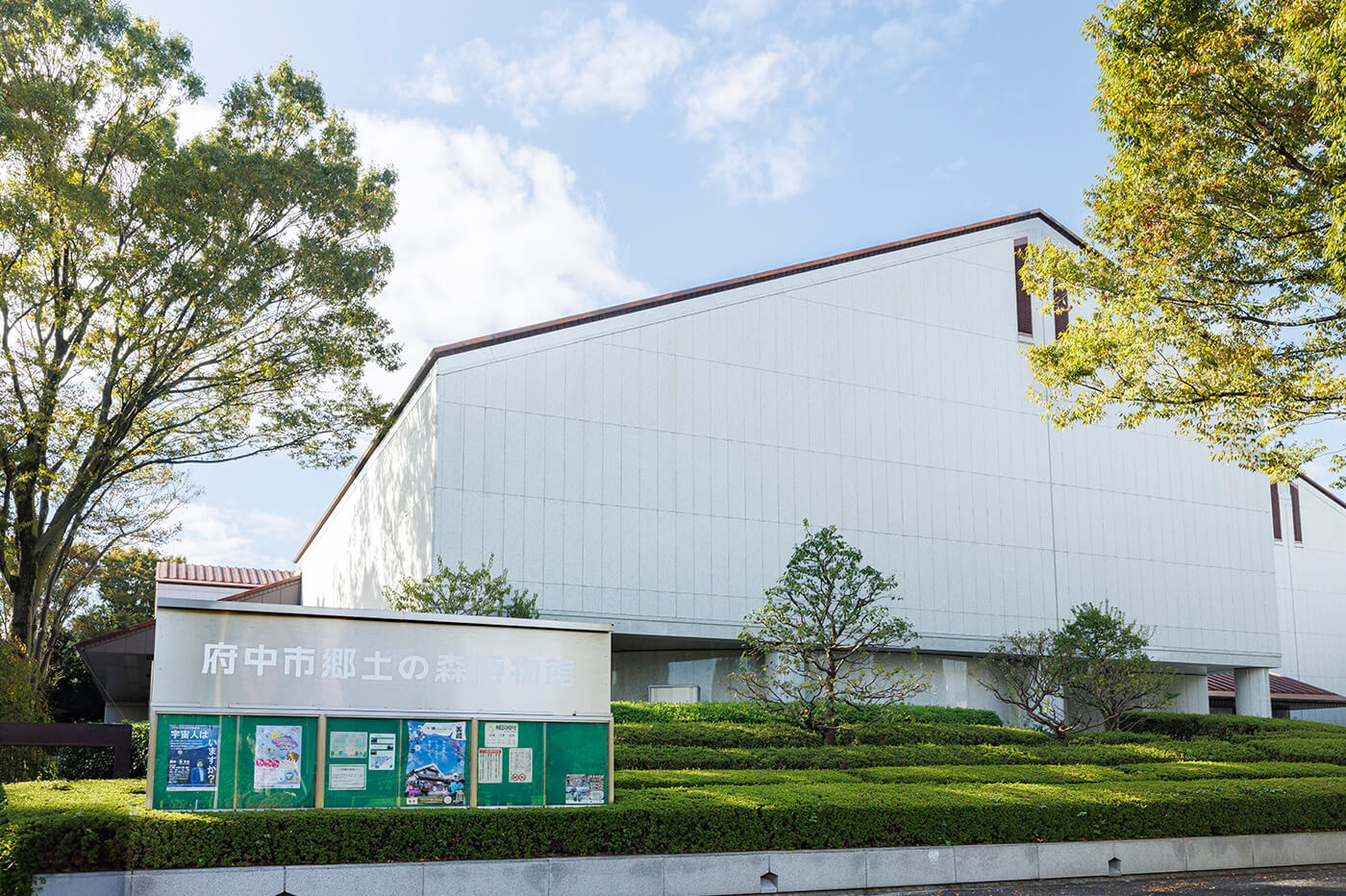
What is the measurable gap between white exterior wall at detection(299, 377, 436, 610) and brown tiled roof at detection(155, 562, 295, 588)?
9710mm

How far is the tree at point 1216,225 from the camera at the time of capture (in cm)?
1394

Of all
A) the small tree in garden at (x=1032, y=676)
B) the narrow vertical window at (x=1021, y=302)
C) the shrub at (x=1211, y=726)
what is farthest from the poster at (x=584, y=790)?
the narrow vertical window at (x=1021, y=302)

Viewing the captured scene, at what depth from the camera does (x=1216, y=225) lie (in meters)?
15.5

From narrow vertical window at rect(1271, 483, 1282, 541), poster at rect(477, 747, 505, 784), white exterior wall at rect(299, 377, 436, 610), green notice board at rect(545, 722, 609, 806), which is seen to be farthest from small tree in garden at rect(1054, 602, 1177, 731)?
narrow vertical window at rect(1271, 483, 1282, 541)

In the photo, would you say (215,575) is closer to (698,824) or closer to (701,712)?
(701,712)

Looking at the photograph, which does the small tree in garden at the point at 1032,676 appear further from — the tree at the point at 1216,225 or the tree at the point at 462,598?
the tree at the point at 462,598

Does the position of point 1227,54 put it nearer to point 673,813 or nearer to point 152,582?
point 673,813

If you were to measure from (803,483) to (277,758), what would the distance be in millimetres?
18400

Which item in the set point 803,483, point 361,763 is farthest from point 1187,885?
point 803,483

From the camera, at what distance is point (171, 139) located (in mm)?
20312

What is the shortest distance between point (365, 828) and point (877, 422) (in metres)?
20.8

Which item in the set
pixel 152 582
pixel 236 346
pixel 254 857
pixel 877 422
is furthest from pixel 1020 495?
pixel 152 582

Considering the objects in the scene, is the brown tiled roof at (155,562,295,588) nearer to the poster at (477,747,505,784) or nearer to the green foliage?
the green foliage

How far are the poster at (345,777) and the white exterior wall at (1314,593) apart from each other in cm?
4316
